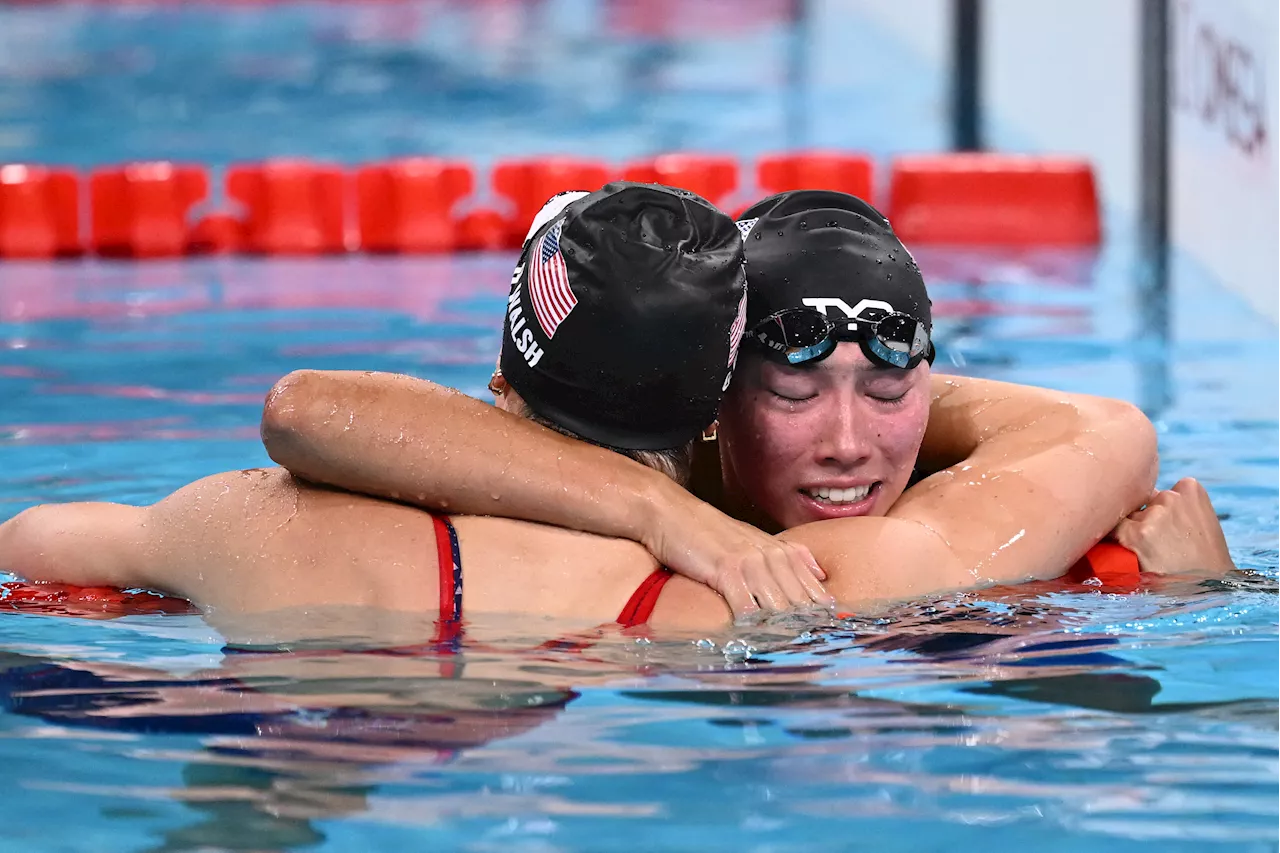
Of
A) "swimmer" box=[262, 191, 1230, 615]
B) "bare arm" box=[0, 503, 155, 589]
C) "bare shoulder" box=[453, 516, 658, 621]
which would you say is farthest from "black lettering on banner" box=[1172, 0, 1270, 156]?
"bare arm" box=[0, 503, 155, 589]

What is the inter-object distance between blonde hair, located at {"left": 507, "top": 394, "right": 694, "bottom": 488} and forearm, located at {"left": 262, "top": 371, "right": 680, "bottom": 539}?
88 millimetres

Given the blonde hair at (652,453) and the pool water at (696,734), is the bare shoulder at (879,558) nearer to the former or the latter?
the pool water at (696,734)

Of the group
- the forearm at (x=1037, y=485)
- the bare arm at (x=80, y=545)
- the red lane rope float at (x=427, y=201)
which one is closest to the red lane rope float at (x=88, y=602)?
the bare arm at (x=80, y=545)

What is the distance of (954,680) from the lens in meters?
3.61

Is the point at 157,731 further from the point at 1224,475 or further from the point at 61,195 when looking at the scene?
the point at 61,195

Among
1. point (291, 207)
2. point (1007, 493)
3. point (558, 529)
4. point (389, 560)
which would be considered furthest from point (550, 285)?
point (291, 207)

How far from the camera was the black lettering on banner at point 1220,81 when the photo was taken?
31.2 feet

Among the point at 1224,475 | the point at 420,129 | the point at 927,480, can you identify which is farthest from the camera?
the point at 420,129

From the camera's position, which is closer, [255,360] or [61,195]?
[255,360]

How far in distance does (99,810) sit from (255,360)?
19.6 ft

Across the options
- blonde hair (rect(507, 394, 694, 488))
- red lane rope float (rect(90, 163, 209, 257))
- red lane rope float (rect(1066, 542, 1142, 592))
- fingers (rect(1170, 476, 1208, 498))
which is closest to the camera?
blonde hair (rect(507, 394, 694, 488))

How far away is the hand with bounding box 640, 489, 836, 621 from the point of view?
354 cm

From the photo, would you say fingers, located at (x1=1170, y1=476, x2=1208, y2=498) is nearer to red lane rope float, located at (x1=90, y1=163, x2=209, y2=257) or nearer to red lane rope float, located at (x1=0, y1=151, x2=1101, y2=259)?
red lane rope float, located at (x1=0, y1=151, x2=1101, y2=259)

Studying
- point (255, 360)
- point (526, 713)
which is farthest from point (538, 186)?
point (526, 713)
